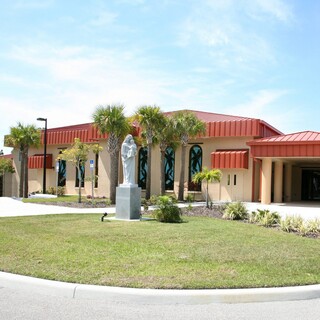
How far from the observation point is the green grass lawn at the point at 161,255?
6525 mm

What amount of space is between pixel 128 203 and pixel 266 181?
43.5 feet

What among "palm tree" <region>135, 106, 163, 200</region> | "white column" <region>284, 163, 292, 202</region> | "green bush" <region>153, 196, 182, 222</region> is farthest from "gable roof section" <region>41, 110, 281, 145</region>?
"green bush" <region>153, 196, 182, 222</region>

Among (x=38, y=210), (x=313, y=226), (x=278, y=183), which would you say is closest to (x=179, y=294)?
(x=313, y=226)

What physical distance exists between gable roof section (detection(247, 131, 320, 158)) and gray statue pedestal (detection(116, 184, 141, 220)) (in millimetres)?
12047

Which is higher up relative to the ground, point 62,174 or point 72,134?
point 72,134

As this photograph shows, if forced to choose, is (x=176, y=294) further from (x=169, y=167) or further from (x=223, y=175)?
(x=169, y=167)

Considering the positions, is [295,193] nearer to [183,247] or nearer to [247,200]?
[247,200]

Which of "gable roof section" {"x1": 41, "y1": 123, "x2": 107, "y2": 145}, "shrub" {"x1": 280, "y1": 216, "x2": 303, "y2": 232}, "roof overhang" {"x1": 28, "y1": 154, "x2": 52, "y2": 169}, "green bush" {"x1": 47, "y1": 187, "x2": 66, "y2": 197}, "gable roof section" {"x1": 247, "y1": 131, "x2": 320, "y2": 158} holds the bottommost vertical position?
"green bush" {"x1": 47, "y1": 187, "x2": 66, "y2": 197}

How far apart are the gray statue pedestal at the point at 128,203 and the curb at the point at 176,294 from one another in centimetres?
882

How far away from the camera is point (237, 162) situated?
27469mm

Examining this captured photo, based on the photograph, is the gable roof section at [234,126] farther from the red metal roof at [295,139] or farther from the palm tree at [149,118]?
the palm tree at [149,118]

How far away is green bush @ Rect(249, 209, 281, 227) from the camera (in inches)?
553

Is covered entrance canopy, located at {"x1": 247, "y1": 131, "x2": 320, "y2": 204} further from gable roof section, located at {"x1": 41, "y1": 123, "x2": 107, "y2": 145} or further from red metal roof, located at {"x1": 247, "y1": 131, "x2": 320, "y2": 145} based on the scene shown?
gable roof section, located at {"x1": 41, "y1": 123, "x2": 107, "y2": 145}

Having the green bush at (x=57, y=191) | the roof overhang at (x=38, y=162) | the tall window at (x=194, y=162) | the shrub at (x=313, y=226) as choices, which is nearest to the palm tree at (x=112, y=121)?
the tall window at (x=194, y=162)
